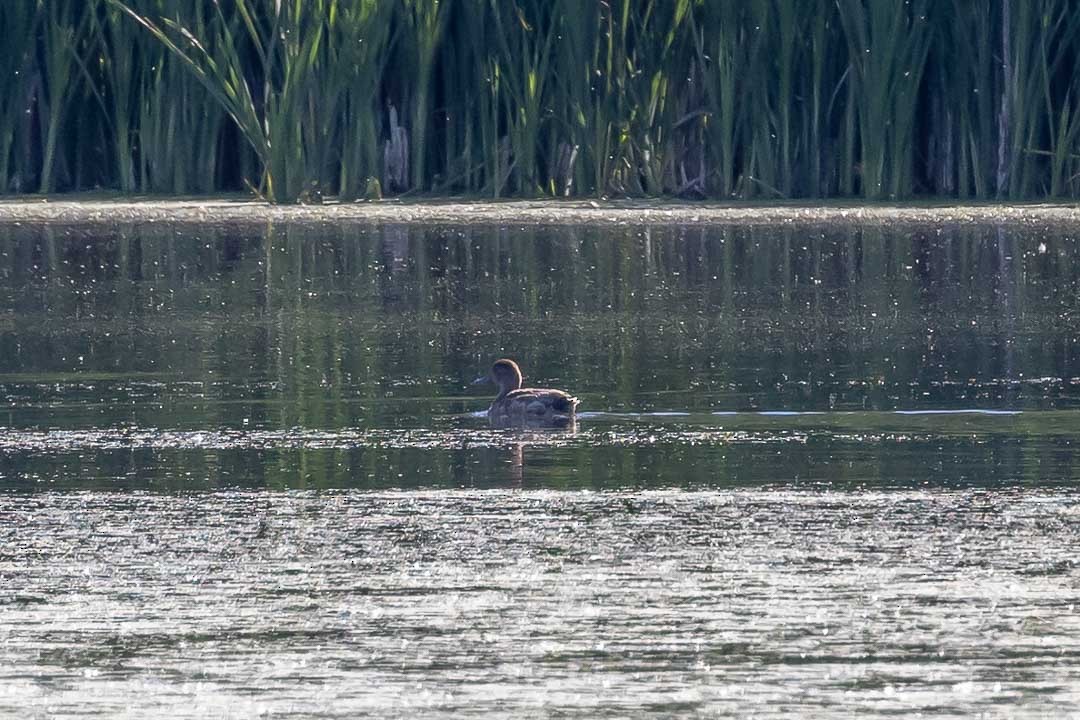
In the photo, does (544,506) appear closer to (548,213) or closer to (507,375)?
(507,375)

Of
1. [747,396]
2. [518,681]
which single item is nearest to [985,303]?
[747,396]

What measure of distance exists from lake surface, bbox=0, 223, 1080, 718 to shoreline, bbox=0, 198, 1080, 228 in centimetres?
417

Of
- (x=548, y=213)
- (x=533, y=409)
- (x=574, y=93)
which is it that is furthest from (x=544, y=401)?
(x=574, y=93)

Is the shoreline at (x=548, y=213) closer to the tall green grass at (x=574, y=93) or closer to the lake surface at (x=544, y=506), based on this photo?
the tall green grass at (x=574, y=93)

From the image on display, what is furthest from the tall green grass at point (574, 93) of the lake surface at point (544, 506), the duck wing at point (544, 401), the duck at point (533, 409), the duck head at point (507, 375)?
the duck wing at point (544, 401)

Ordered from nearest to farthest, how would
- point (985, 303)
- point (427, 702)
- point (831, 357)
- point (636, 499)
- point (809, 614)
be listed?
point (427, 702)
point (809, 614)
point (636, 499)
point (831, 357)
point (985, 303)

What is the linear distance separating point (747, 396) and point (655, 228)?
8969mm

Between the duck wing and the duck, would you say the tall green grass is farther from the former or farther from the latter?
the duck wing

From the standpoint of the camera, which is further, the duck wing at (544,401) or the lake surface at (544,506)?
the duck wing at (544,401)

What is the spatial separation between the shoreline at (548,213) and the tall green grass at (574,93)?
411 millimetres

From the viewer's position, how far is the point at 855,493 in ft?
22.7

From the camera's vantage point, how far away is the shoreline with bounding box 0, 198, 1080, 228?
17703mm

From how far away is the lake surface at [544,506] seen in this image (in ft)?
16.0

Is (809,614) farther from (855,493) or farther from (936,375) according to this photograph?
(936,375)
